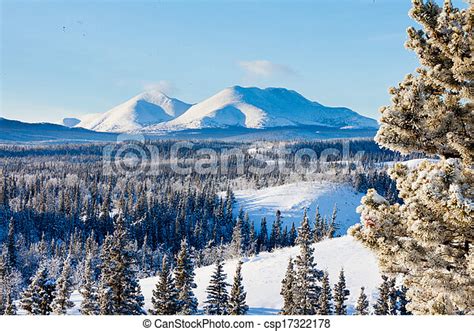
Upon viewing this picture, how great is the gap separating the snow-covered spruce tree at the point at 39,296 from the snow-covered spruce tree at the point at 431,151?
3167 centimetres

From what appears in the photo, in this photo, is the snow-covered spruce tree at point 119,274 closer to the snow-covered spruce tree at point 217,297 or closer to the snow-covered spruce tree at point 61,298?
the snow-covered spruce tree at point 61,298

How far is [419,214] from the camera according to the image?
726 cm

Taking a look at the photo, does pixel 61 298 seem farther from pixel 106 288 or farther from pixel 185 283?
pixel 185 283

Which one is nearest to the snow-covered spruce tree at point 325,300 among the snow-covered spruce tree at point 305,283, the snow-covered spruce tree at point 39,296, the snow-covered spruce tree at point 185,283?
the snow-covered spruce tree at point 305,283

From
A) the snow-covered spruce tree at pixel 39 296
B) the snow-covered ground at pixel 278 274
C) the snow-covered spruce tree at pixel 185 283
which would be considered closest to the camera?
the snow-covered spruce tree at pixel 39 296

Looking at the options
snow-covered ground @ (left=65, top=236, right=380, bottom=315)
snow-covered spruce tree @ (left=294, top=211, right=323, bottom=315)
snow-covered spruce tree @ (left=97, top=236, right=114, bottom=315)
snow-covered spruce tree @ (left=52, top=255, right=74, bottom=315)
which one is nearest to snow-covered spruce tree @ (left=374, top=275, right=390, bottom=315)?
snow-covered spruce tree @ (left=294, top=211, right=323, bottom=315)

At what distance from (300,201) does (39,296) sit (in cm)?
14831

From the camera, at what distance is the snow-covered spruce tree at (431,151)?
7398 millimetres

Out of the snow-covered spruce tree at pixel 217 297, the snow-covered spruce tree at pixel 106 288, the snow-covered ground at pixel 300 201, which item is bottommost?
the snow-covered ground at pixel 300 201

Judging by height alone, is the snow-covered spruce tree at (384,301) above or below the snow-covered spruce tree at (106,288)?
below

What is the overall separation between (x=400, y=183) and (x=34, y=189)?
17364 cm

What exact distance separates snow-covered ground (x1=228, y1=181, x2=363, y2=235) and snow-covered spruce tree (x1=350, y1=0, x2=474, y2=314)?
471ft

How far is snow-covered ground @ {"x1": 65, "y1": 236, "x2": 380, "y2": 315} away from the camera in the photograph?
5641 cm

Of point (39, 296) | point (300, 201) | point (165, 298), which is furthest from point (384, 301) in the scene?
point (300, 201)
